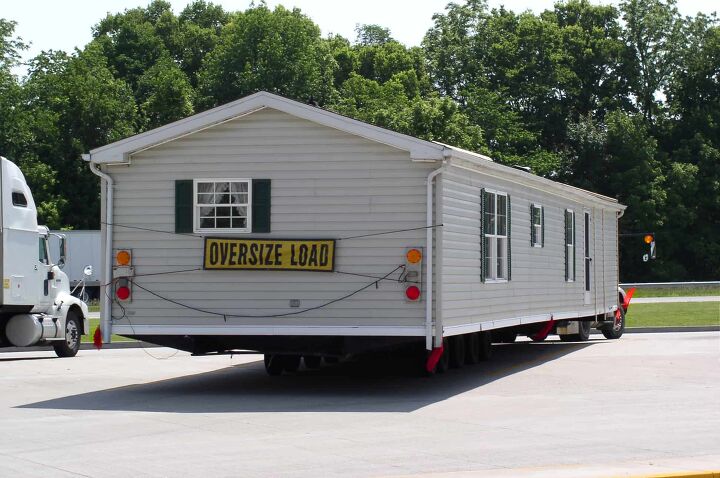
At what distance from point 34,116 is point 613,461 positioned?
56.5 m

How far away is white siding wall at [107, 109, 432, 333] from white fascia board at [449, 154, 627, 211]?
3.18ft

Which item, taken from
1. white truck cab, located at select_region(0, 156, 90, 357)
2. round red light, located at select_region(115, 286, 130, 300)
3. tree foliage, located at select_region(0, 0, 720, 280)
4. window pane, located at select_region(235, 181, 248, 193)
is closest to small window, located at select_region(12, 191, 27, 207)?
white truck cab, located at select_region(0, 156, 90, 357)

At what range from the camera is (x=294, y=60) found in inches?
2901

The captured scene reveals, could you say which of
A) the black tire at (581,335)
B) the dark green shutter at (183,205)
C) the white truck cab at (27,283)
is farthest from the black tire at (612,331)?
the dark green shutter at (183,205)

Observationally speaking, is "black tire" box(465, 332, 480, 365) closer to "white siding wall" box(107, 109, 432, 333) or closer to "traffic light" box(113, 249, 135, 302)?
"white siding wall" box(107, 109, 432, 333)

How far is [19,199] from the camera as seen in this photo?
23078 mm

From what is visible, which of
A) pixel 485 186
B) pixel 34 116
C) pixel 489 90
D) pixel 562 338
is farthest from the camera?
pixel 489 90

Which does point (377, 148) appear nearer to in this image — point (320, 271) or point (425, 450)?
point (320, 271)

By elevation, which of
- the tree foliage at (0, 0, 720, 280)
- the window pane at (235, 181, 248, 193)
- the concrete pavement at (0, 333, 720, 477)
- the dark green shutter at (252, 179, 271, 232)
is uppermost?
the tree foliage at (0, 0, 720, 280)

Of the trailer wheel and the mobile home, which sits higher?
the mobile home

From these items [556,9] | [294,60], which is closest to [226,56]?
[294,60]

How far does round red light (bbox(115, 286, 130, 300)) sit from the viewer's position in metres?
16.9

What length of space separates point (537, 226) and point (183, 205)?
7.89 meters

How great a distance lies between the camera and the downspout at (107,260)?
16.9 meters
